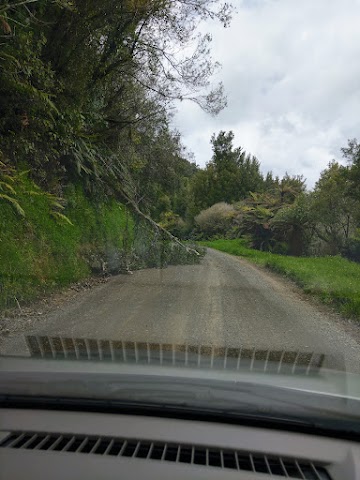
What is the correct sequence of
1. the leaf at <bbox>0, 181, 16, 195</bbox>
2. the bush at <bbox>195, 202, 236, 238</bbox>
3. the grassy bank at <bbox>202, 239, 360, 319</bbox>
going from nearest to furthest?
1. the leaf at <bbox>0, 181, 16, 195</bbox>
2. the grassy bank at <bbox>202, 239, 360, 319</bbox>
3. the bush at <bbox>195, 202, 236, 238</bbox>

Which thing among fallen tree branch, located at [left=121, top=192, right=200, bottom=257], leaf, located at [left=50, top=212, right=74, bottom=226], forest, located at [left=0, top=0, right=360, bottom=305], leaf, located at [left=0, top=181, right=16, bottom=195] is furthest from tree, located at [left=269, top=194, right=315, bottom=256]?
leaf, located at [left=0, top=181, right=16, bottom=195]

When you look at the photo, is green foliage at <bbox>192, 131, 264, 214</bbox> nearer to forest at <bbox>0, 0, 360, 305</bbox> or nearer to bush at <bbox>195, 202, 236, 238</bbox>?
bush at <bbox>195, 202, 236, 238</bbox>

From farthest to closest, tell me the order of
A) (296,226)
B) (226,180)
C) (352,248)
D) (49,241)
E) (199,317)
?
(226,180) → (296,226) → (352,248) → (49,241) → (199,317)

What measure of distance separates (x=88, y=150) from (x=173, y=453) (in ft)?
43.8

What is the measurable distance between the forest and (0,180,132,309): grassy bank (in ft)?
0.11

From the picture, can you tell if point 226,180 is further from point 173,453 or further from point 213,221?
point 173,453

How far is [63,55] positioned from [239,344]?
26.8ft

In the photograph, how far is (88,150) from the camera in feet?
50.2

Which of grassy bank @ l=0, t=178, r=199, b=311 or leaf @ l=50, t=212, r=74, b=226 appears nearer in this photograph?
grassy bank @ l=0, t=178, r=199, b=311

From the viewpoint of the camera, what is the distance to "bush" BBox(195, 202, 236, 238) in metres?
36.3

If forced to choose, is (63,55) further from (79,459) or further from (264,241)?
(264,241)

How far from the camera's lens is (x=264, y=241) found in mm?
Answer: 26125

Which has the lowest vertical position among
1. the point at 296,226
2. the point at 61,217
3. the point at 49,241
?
the point at 296,226

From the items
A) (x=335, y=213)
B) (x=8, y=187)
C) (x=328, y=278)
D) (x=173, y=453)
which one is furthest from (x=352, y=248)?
(x=173, y=453)
